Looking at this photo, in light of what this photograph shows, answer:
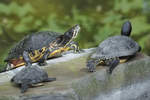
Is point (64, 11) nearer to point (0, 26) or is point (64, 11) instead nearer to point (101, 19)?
point (101, 19)

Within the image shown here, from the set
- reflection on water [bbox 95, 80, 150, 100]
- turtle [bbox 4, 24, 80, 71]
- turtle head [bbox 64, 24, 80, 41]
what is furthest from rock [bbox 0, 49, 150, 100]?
turtle head [bbox 64, 24, 80, 41]

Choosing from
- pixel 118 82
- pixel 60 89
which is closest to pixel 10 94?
pixel 60 89

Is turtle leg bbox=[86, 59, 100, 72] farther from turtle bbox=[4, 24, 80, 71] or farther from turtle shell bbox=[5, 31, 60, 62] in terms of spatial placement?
turtle shell bbox=[5, 31, 60, 62]

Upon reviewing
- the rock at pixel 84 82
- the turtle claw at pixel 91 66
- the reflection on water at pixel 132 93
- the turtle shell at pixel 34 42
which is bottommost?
the reflection on water at pixel 132 93

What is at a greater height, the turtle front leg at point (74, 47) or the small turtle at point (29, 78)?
the turtle front leg at point (74, 47)

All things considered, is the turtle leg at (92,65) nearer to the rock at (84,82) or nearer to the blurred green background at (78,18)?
the rock at (84,82)

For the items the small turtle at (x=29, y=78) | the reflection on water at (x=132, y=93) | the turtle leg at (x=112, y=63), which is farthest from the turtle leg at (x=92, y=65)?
the small turtle at (x=29, y=78)
